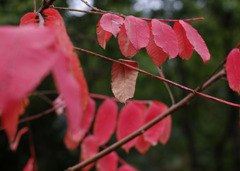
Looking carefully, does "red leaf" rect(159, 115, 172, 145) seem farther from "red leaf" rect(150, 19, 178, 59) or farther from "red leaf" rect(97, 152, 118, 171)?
"red leaf" rect(150, 19, 178, 59)

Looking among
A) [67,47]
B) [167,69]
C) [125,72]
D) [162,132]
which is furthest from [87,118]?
[167,69]

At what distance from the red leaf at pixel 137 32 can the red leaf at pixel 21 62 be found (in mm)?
233

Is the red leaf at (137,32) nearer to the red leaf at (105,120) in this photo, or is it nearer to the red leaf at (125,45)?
the red leaf at (125,45)

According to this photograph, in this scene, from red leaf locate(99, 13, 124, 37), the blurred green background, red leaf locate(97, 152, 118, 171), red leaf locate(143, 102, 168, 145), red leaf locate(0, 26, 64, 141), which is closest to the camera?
red leaf locate(0, 26, 64, 141)

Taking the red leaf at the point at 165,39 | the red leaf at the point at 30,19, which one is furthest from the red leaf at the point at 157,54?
the red leaf at the point at 30,19

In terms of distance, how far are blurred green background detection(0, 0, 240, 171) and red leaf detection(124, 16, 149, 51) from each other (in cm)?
171

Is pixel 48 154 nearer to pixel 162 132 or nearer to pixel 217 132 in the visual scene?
pixel 162 132

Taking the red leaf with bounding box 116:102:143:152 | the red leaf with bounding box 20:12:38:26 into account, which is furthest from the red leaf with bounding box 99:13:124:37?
the red leaf with bounding box 116:102:143:152

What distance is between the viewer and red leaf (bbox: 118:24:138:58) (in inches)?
18.6

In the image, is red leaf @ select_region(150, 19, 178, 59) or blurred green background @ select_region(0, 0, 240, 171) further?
blurred green background @ select_region(0, 0, 240, 171)

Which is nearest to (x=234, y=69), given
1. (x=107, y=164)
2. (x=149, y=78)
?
(x=107, y=164)

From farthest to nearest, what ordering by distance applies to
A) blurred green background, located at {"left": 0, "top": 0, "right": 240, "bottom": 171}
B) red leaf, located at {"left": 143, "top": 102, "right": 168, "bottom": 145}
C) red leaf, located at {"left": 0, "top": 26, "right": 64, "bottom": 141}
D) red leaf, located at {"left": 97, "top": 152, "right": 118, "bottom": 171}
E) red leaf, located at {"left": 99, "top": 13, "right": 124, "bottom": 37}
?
blurred green background, located at {"left": 0, "top": 0, "right": 240, "bottom": 171}
red leaf, located at {"left": 97, "top": 152, "right": 118, "bottom": 171}
red leaf, located at {"left": 143, "top": 102, "right": 168, "bottom": 145}
red leaf, located at {"left": 99, "top": 13, "right": 124, "bottom": 37}
red leaf, located at {"left": 0, "top": 26, "right": 64, "bottom": 141}

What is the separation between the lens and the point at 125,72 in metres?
0.48

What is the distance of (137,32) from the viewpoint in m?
0.46
